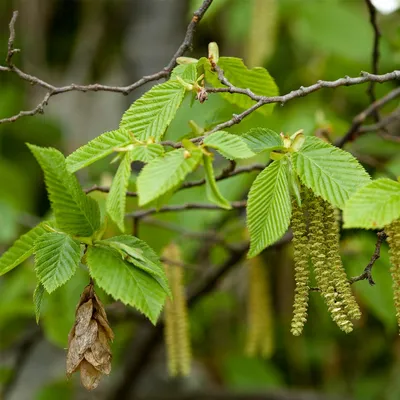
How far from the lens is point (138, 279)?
25.1 inches

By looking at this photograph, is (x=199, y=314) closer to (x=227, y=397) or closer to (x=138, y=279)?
(x=227, y=397)

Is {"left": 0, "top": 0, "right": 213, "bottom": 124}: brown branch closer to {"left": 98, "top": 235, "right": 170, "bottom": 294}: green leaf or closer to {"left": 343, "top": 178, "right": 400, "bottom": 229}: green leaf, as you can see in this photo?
{"left": 98, "top": 235, "right": 170, "bottom": 294}: green leaf

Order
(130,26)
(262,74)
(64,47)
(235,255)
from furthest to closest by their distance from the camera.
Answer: (64,47)
(130,26)
(235,255)
(262,74)

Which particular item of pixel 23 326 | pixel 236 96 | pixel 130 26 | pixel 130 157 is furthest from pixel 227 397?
pixel 130 157

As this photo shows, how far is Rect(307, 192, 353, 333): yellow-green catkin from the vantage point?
608 millimetres

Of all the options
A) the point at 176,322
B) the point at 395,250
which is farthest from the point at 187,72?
the point at 176,322

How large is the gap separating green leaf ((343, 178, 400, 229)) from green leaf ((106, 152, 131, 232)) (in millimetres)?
183

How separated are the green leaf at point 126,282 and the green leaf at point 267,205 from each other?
9cm

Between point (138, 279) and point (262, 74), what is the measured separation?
11.4 inches

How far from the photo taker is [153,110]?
0.68m

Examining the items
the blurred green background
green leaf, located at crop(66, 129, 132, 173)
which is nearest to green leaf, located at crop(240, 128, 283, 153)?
green leaf, located at crop(66, 129, 132, 173)

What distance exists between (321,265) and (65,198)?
0.26 m

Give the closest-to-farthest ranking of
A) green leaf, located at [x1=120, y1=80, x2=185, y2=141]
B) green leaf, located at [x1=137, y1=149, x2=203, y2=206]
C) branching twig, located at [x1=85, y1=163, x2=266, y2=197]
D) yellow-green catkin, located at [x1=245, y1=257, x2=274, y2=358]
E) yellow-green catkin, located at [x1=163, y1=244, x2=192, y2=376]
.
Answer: green leaf, located at [x1=137, y1=149, x2=203, y2=206] < green leaf, located at [x1=120, y1=80, x2=185, y2=141] < branching twig, located at [x1=85, y1=163, x2=266, y2=197] < yellow-green catkin, located at [x1=163, y1=244, x2=192, y2=376] < yellow-green catkin, located at [x1=245, y1=257, x2=274, y2=358]

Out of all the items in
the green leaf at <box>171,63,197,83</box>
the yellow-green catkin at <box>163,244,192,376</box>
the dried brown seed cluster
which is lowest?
the yellow-green catkin at <box>163,244,192,376</box>
